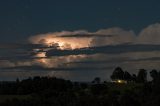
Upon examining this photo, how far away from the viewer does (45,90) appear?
198750 millimetres

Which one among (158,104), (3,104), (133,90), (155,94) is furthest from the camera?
(133,90)

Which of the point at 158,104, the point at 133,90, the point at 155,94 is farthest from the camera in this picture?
the point at 133,90

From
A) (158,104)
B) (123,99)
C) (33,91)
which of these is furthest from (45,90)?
(158,104)

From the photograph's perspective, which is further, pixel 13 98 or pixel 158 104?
pixel 13 98

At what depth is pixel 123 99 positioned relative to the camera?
15950 centimetres

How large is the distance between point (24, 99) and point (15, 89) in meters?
28.6

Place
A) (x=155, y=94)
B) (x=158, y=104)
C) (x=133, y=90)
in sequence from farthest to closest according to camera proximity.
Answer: (x=133, y=90)
(x=155, y=94)
(x=158, y=104)

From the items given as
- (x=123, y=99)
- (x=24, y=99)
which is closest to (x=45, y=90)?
(x=24, y=99)

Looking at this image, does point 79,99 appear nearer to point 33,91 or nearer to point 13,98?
point 13,98

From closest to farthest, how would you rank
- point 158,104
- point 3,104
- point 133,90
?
point 158,104 < point 3,104 < point 133,90

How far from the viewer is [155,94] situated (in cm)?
17038

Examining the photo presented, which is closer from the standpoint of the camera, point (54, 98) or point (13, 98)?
point (13, 98)

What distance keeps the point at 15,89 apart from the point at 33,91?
22.5 ft

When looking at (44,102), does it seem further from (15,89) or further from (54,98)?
(15,89)
